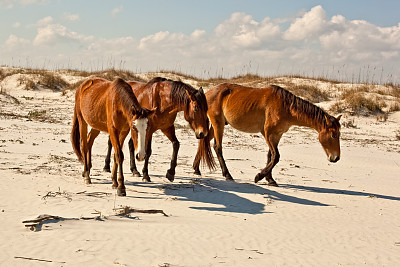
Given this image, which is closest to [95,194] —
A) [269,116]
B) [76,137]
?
[76,137]

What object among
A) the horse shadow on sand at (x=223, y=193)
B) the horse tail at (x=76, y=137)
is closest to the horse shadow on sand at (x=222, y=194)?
the horse shadow on sand at (x=223, y=193)

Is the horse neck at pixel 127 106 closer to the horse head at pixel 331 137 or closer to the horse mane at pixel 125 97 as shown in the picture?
the horse mane at pixel 125 97

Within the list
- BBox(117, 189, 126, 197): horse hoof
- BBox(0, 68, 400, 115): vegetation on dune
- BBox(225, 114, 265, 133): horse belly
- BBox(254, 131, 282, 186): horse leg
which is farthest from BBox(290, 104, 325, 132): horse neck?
BBox(0, 68, 400, 115): vegetation on dune

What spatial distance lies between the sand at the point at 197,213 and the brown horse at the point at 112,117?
0.57m

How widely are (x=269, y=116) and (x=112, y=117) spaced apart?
339 centimetres

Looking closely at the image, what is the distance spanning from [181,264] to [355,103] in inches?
799

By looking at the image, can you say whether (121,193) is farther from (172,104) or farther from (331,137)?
(331,137)

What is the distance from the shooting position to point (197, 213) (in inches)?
227

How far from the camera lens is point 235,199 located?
6715 millimetres

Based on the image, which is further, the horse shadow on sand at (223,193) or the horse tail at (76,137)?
the horse tail at (76,137)

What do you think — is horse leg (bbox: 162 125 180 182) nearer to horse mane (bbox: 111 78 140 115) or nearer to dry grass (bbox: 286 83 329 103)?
horse mane (bbox: 111 78 140 115)

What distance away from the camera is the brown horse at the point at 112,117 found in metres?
5.82

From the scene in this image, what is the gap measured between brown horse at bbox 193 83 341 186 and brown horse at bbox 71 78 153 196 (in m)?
2.43

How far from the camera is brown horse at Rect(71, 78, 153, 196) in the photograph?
19.1ft
